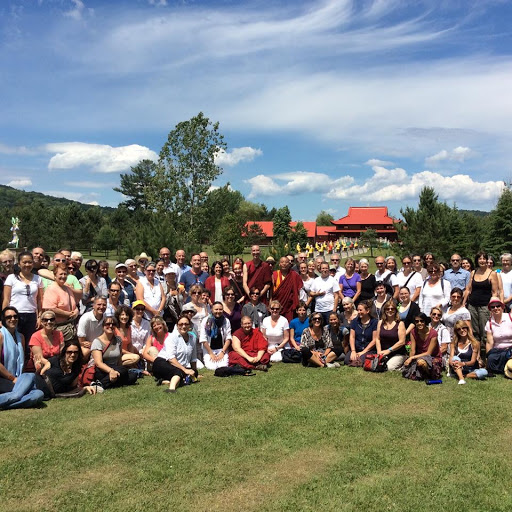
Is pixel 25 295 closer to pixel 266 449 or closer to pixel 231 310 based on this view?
pixel 231 310

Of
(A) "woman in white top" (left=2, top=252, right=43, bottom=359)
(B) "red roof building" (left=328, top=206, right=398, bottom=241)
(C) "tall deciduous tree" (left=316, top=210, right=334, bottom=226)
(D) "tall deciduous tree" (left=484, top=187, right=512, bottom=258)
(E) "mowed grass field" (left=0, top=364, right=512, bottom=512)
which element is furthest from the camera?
(C) "tall deciduous tree" (left=316, top=210, right=334, bottom=226)

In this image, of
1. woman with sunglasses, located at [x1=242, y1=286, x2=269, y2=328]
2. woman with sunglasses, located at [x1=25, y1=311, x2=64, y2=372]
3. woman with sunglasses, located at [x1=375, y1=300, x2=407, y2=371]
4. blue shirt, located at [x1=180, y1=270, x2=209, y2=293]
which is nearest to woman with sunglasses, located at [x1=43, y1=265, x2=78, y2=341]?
woman with sunglasses, located at [x1=25, y1=311, x2=64, y2=372]

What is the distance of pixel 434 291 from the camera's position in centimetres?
827

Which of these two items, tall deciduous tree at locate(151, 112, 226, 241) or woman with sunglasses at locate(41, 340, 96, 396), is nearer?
woman with sunglasses at locate(41, 340, 96, 396)

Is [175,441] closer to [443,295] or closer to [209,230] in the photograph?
[443,295]

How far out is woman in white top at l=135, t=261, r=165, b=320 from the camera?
8352 mm

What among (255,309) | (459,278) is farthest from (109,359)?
(459,278)

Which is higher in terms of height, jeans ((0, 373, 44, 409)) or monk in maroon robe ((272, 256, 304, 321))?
monk in maroon robe ((272, 256, 304, 321))

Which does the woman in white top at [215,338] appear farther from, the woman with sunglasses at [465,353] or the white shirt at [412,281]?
the woman with sunglasses at [465,353]

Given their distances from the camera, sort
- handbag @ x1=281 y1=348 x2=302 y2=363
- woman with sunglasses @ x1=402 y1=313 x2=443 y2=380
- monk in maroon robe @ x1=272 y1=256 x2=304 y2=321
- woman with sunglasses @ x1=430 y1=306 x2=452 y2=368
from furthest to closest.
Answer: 1. monk in maroon robe @ x1=272 y1=256 x2=304 y2=321
2. handbag @ x1=281 y1=348 x2=302 y2=363
3. woman with sunglasses @ x1=430 y1=306 x2=452 y2=368
4. woman with sunglasses @ x1=402 y1=313 x2=443 y2=380

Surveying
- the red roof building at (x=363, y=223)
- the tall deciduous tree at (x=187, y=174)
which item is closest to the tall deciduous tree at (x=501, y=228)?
the tall deciduous tree at (x=187, y=174)

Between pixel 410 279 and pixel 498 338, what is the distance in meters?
1.85

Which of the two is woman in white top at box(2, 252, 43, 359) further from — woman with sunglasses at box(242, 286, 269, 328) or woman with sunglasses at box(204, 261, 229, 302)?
woman with sunglasses at box(242, 286, 269, 328)

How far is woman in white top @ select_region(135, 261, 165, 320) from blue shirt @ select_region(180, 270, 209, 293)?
2.66ft
